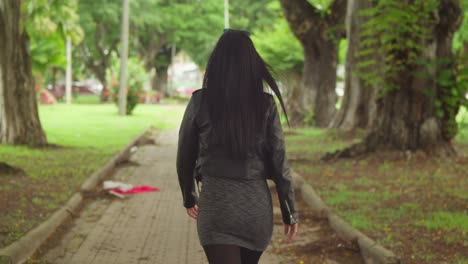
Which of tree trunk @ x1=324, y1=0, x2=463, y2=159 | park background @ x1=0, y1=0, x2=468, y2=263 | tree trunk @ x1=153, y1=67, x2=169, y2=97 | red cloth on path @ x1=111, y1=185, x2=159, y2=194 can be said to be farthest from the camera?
tree trunk @ x1=153, y1=67, x2=169, y2=97

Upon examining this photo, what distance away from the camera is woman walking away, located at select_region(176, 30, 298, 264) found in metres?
3.75

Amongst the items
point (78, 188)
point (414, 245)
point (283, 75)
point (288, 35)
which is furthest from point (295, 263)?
point (288, 35)

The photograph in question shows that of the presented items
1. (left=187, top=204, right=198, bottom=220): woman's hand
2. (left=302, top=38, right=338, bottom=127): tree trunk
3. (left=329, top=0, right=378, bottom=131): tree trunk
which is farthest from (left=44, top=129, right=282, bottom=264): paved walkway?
(left=302, top=38, right=338, bottom=127): tree trunk

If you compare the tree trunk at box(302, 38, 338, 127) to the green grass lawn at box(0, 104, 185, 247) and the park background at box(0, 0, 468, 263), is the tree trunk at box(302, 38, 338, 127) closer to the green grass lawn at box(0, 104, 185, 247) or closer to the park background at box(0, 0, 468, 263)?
the park background at box(0, 0, 468, 263)

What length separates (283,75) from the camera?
419 centimetres

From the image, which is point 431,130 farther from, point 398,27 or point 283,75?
point 283,75

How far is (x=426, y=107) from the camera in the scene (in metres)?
14.1

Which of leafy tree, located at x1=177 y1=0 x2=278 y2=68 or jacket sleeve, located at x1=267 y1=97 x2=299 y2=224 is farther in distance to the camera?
leafy tree, located at x1=177 y1=0 x2=278 y2=68

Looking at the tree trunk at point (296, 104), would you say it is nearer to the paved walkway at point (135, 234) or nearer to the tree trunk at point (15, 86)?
the tree trunk at point (15, 86)

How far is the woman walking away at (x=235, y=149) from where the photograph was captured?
3752 millimetres

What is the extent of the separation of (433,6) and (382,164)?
2.85m

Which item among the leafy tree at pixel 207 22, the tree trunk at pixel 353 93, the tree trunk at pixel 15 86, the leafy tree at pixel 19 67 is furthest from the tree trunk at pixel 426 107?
the leafy tree at pixel 207 22

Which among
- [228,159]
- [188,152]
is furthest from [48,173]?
[228,159]

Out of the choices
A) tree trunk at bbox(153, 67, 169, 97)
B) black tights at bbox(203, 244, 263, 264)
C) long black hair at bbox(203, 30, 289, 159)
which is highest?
long black hair at bbox(203, 30, 289, 159)
